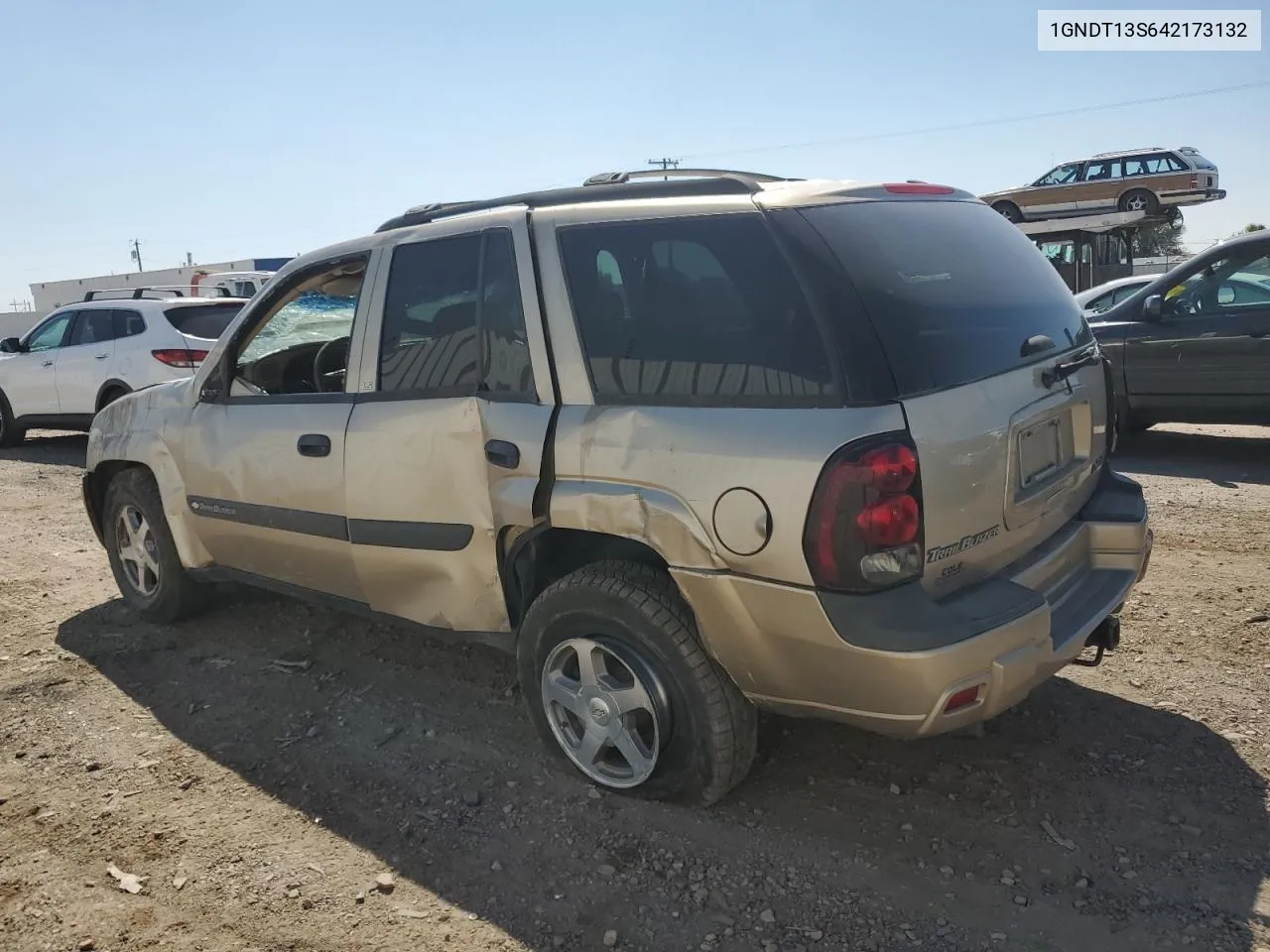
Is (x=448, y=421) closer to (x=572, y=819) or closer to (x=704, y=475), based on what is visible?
(x=704, y=475)

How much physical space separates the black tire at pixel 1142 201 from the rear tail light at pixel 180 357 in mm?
21362

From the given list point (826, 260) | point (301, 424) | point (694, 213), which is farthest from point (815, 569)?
point (301, 424)

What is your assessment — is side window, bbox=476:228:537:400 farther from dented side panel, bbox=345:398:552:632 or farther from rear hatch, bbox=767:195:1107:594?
rear hatch, bbox=767:195:1107:594

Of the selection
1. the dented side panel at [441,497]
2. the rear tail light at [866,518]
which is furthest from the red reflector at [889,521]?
the dented side panel at [441,497]

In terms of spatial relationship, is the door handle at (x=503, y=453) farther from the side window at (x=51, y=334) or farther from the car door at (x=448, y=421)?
the side window at (x=51, y=334)

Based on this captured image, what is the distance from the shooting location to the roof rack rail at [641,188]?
117 inches

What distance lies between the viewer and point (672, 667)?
2.87m

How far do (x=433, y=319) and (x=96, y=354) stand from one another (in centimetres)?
859

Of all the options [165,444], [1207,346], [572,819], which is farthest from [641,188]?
[1207,346]

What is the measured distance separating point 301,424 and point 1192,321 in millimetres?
6970

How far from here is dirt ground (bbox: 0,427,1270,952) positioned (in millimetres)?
2578

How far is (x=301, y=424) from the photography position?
3855 mm

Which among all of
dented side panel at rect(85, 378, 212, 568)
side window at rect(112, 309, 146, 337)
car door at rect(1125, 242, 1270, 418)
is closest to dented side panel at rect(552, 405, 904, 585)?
dented side panel at rect(85, 378, 212, 568)

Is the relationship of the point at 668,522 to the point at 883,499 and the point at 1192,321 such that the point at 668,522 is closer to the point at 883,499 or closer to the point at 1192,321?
the point at 883,499
